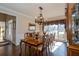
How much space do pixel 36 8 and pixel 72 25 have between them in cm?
78

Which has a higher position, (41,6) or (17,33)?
(41,6)

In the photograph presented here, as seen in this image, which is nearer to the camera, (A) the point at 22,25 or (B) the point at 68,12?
(B) the point at 68,12

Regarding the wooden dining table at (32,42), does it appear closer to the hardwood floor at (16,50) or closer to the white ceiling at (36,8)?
the hardwood floor at (16,50)

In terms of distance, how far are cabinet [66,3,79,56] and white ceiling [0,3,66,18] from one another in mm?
134

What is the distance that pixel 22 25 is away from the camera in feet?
7.32

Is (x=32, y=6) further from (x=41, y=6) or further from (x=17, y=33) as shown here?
(x=17, y=33)

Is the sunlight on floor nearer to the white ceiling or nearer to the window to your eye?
the window

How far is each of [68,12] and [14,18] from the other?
1077mm

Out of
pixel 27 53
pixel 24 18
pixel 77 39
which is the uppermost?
pixel 24 18

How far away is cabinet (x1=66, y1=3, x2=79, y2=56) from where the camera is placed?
210cm

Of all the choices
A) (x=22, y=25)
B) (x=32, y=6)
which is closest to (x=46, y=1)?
(x=32, y=6)

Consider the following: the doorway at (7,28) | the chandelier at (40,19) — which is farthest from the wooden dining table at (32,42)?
the chandelier at (40,19)

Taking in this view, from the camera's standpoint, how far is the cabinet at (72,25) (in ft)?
6.88

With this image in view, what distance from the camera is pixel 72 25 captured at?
2117mm
